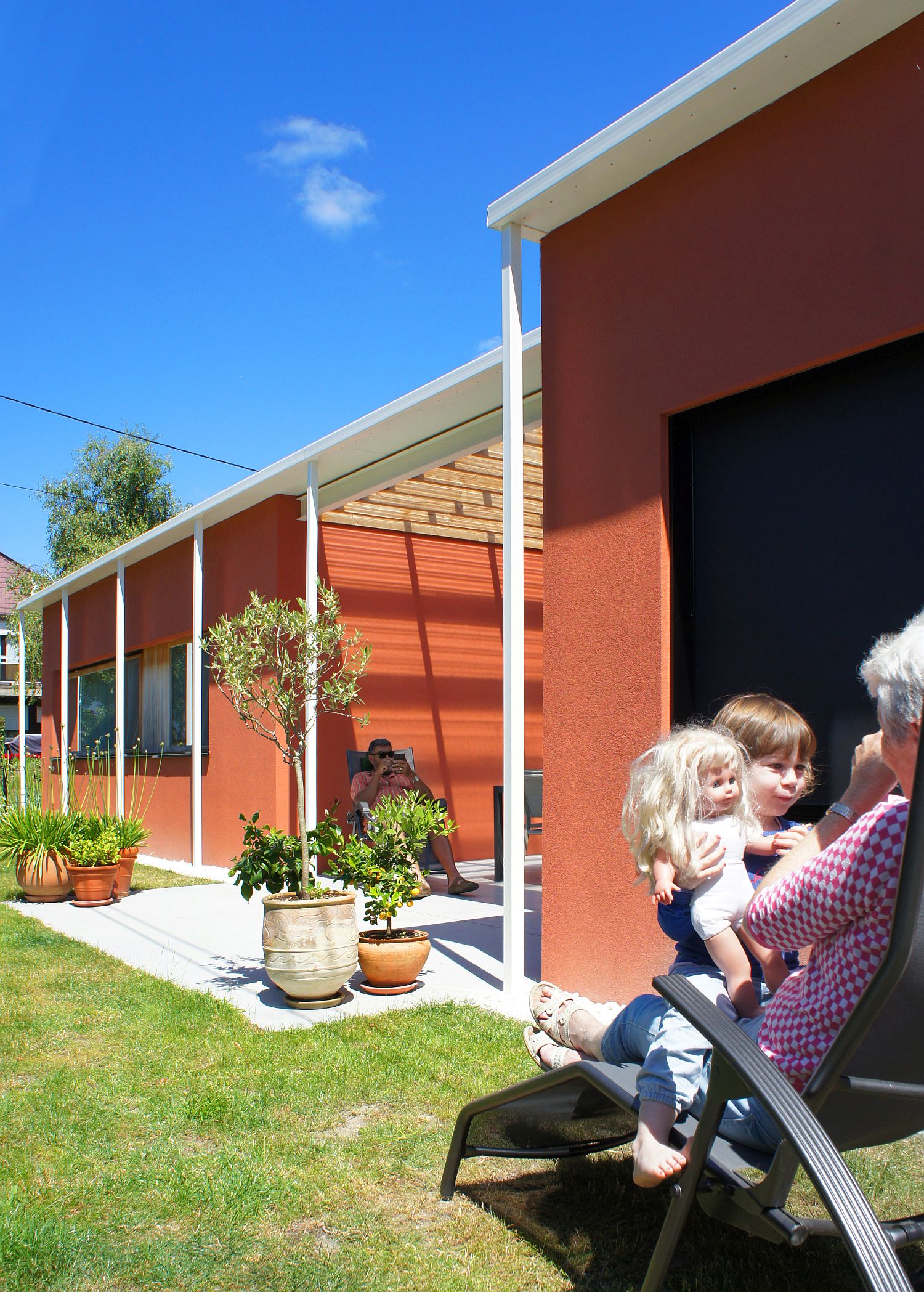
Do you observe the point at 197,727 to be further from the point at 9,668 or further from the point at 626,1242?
the point at 9,668

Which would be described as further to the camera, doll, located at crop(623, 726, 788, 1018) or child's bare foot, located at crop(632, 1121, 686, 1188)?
doll, located at crop(623, 726, 788, 1018)

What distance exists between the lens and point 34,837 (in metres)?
7.32

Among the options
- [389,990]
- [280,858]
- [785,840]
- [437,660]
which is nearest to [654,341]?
[785,840]

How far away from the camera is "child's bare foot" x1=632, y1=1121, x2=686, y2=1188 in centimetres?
179

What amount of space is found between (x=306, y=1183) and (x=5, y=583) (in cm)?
3971

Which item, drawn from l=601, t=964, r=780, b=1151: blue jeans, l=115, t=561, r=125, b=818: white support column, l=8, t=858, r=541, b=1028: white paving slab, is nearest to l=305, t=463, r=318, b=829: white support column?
l=8, t=858, r=541, b=1028: white paving slab

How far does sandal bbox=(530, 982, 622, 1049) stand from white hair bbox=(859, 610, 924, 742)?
3.81ft

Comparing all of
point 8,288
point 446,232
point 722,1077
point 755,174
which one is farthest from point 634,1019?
point 8,288

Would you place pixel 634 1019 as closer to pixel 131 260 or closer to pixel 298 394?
pixel 131 260

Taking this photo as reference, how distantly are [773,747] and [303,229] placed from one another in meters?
22.2

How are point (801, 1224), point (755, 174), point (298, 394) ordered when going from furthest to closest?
point (298, 394)
point (755, 174)
point (801, 1224)

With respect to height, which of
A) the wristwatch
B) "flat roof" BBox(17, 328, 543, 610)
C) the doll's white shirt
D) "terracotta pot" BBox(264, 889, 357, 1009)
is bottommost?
"terracotta pot" BBox(264, 889, 357, 1009)

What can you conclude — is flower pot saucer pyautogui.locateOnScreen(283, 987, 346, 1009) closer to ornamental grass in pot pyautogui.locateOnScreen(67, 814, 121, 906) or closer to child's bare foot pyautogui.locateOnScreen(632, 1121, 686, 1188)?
child's bare foot pyautogui.locateOnScreen(632, 1121, 686, 1188)

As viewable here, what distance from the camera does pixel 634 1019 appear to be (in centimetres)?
217
